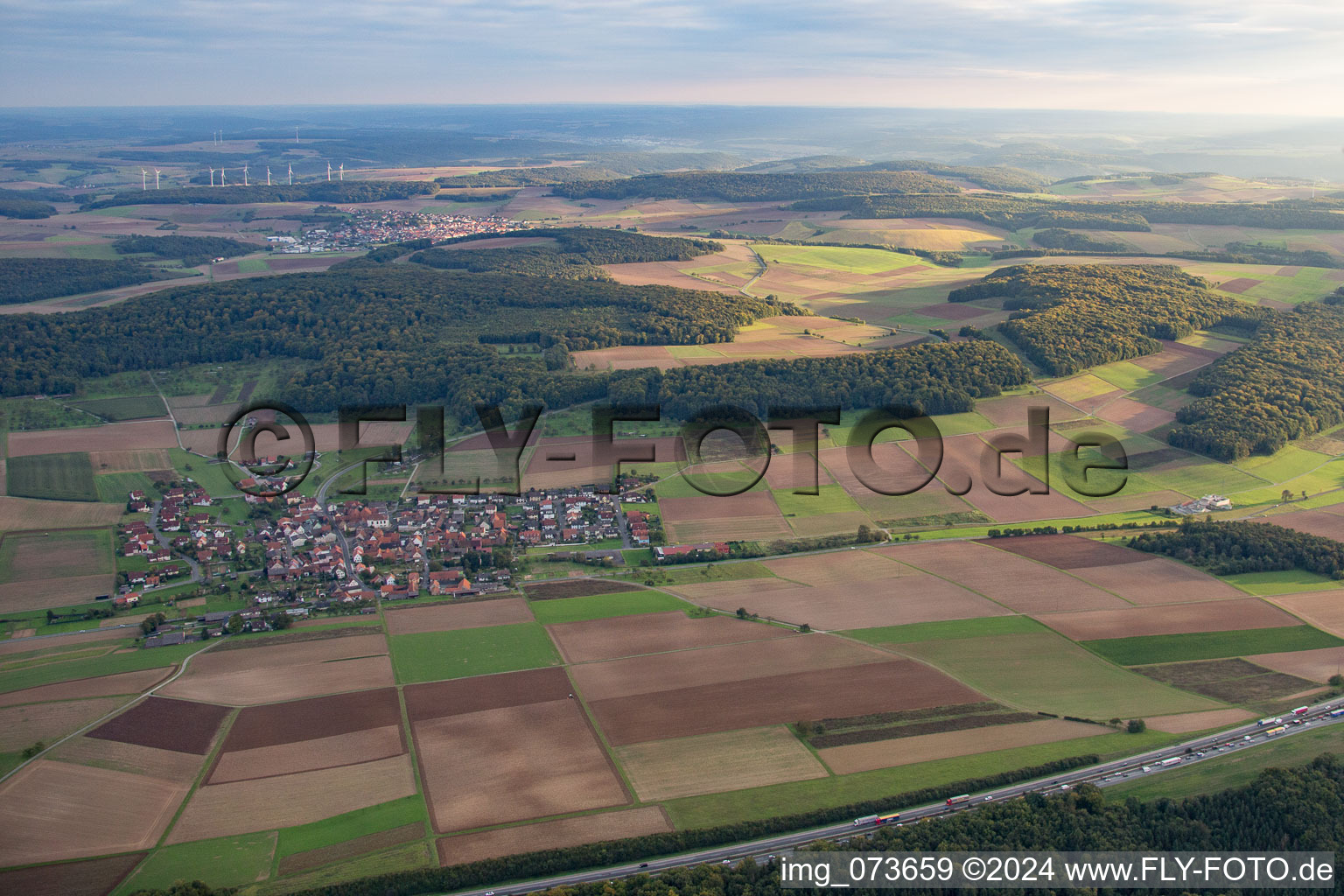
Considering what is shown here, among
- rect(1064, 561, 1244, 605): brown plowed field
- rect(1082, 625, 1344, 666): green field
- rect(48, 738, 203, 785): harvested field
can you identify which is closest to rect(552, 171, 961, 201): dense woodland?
rect(1064, 561, 1244, 605): brown plowed field

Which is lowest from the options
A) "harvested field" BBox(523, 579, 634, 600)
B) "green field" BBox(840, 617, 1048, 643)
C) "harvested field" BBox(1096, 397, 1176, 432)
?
"green field" BBox(840, 617, 1048, 643)

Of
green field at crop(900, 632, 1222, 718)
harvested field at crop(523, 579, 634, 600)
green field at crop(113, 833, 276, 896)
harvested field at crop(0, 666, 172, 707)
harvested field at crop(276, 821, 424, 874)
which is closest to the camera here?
green field at crop(113, 833, 276, 896)

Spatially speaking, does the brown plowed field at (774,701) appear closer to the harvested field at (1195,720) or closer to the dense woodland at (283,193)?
the harvested field at (1195,720)

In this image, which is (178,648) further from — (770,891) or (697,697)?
(770,891)

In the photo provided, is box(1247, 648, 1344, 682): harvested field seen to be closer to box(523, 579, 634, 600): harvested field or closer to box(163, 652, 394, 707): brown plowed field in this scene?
box(523, 579, 634, 600): harvested field

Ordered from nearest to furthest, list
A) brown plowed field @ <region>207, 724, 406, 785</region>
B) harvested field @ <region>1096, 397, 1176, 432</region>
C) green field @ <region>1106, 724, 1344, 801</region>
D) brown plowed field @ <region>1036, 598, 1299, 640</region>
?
green field @ <region>1106, 724, 1344, 801</region>
brown plowed field @ <region>207, 724, 406, 785</region>
brown plowed field @ <region>1036, 598, 1299, 640</region>
harvested field @ <region>1096, 397, 1176, 432</region>

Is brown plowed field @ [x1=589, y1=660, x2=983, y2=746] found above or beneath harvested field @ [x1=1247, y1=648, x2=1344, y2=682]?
beneath

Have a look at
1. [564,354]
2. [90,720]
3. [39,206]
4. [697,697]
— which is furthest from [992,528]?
[39,206]
